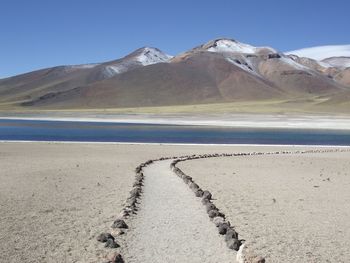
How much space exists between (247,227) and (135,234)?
7.86 feet

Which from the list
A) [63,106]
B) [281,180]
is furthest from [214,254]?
[63,106]

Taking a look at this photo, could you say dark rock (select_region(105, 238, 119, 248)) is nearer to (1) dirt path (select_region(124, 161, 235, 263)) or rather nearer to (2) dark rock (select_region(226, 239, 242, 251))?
(1) dirt path (select_region(124, 161, 235, 263))

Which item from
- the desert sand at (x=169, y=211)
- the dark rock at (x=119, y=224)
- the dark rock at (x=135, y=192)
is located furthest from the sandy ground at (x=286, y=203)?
the dark rock at (x=119, y=224)

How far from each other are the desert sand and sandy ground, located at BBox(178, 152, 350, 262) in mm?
23

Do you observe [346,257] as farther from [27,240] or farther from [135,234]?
[27,240]

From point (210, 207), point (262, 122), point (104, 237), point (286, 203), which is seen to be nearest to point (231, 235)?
point (104, 237)

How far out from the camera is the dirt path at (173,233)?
921 cm

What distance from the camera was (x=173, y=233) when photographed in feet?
35.1

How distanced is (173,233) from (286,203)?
471 centimetres

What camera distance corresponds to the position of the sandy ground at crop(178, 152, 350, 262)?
9.91 m

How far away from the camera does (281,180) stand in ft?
63.1

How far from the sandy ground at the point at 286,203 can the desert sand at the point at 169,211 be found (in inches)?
0.9

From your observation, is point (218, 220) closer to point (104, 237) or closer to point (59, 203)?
point (104, 237)

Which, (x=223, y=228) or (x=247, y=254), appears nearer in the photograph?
(x=247, y=254)
